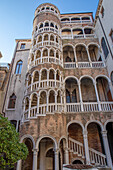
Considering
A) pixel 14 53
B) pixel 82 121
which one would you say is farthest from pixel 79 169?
pixel 14 53

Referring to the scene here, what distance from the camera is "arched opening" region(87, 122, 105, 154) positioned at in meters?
12.2

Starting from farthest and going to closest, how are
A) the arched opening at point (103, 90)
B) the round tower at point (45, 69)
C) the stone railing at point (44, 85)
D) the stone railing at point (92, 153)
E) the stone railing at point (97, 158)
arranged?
the arched opening at point (103, 90)
the stone railing at point (44, 85)
the round tower at point (45, 69)
the stone railing at point (92, 153)
the stone railing at point (97, 158)

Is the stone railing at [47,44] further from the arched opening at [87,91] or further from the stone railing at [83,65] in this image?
the arched opening at [87,91]

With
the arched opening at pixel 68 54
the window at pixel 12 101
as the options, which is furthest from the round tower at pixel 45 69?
the window at pixel 12 101

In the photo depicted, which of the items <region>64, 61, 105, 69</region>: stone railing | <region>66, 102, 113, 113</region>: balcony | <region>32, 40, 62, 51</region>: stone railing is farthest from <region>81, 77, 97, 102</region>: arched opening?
<region>32, 40, 62, 51</region>: stone railing

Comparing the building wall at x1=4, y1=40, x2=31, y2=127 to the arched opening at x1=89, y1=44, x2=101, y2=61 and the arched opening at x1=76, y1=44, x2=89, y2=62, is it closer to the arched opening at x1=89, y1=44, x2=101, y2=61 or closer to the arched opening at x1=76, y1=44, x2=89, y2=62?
the arched opening at x1=76, y1=44, x2=89, y2=62

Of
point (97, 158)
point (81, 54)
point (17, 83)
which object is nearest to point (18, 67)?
point (17, 83)

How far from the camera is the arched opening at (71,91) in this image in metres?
15.3

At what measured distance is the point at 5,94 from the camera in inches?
650

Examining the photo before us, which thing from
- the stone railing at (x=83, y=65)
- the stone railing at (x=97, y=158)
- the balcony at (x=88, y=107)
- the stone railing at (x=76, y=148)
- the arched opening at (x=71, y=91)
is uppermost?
the stone railing at (x=83, y=65)

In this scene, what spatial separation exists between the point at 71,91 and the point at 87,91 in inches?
80.6

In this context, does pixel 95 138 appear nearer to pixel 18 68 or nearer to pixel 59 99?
pixel 59 99

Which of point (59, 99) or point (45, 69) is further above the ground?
point (45, 69)

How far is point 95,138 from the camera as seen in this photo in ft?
41.3
